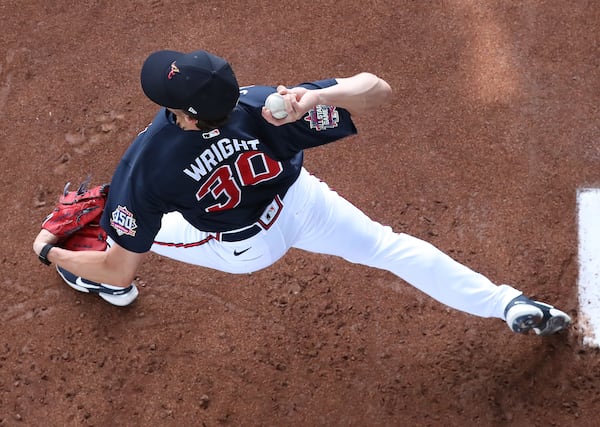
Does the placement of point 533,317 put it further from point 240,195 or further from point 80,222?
point 80,222

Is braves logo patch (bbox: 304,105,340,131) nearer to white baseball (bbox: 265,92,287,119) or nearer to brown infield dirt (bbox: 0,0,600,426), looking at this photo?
white baseball (bbox: 265,92,287,119)

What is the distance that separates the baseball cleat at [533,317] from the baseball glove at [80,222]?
6.41 feet

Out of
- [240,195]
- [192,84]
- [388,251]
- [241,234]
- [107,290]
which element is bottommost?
[107,290]

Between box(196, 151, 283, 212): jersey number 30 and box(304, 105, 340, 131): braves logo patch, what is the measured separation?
21 centimetres

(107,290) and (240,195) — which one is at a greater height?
(240,195)

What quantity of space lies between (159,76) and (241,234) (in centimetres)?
87

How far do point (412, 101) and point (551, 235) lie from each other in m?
1.12

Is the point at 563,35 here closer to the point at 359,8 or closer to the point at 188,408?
the point at 359,8

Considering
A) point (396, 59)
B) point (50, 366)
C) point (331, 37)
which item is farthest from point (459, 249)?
point (50, 366)

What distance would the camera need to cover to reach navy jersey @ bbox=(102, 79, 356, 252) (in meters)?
2.84

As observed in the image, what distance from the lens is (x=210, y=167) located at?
114 inches

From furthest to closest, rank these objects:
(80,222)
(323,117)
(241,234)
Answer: (80,222) < (241,234) < (323,117)

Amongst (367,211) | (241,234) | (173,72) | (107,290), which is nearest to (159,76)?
(173,72)

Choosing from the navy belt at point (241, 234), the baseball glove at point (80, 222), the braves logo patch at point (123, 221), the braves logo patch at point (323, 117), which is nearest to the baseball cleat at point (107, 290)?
the baseball glove at point (80, 222)
